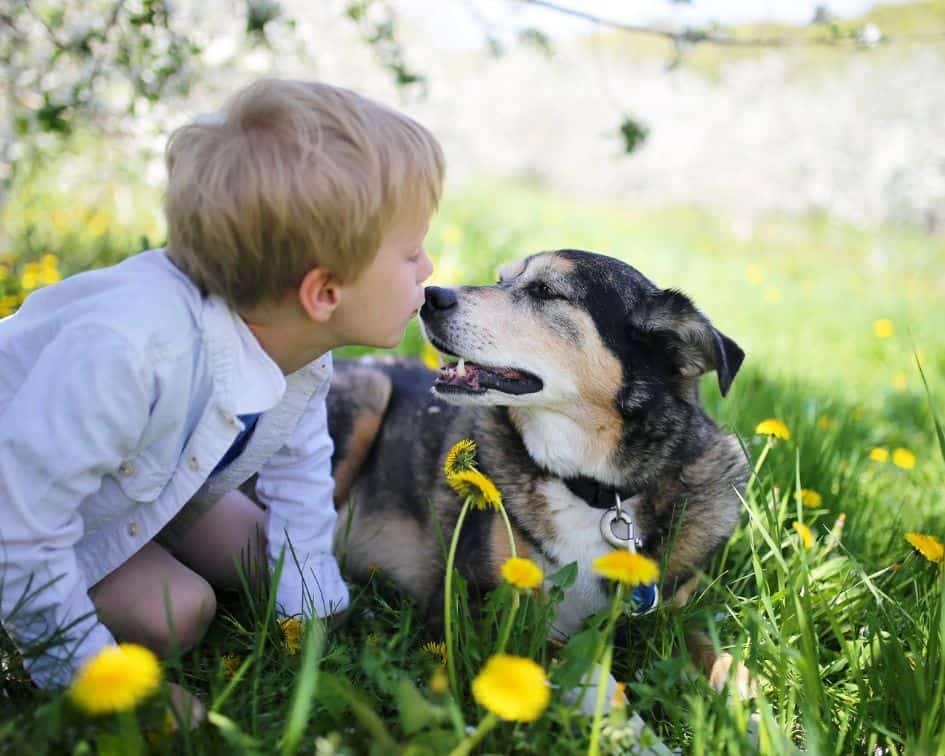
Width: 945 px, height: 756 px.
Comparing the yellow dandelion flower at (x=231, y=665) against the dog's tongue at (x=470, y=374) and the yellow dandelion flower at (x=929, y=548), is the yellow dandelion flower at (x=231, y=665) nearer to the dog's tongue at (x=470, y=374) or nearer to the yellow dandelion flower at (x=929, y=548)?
the dog's tongue at (x=470, y=374)

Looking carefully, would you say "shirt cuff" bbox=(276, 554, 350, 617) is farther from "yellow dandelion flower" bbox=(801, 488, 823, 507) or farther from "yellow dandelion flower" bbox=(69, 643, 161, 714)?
"yellow dandelion flower" bbox=(801, 488, 823, 507)

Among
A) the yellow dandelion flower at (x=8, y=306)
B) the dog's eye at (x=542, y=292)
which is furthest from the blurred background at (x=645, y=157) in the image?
the dog's eye at (x=542, y=292)

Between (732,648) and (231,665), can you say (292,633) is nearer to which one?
(231,665)

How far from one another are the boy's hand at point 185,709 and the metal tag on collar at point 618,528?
1.27 metres

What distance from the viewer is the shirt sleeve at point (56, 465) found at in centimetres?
175

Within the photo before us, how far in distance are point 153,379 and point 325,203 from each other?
55cm

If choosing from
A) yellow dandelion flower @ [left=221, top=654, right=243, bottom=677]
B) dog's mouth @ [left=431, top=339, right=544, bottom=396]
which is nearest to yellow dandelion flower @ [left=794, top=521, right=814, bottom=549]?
dog's mouth @ [left=431, top=339, right=544, bottom=396]

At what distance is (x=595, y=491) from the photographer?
260cm

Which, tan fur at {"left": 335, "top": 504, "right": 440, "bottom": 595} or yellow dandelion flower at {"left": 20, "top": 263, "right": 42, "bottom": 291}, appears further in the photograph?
yellow dandelion flower at {"left": 20, "top": 263, "right": 42, "bottom": 291}

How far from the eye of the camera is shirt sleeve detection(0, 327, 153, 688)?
5.75ft

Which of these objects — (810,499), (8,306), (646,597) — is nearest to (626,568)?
(646,597)

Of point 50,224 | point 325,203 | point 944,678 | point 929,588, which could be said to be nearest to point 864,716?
point 944,678

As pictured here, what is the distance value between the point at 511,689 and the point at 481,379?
4.69 feet

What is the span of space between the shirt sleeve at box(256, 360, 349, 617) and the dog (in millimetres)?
120
